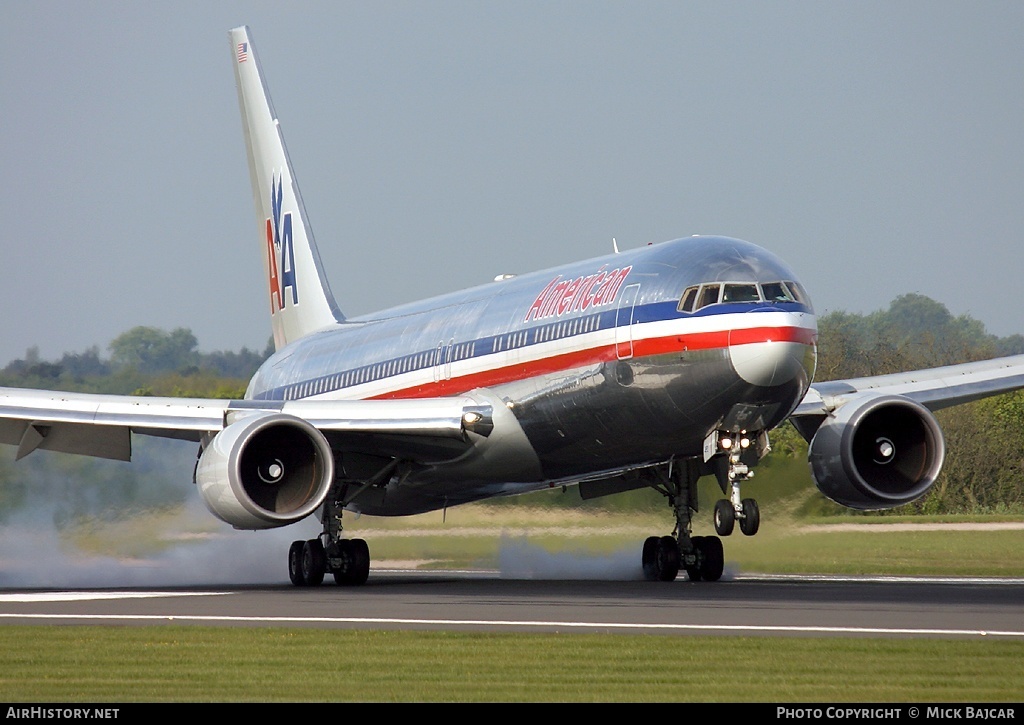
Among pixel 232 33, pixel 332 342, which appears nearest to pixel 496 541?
pixel 332 342

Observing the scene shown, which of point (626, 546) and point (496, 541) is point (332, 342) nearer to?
point (496, 541)

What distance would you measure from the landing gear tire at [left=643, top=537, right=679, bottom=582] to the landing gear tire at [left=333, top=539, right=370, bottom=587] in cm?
468

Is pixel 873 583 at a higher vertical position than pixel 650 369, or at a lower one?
lower

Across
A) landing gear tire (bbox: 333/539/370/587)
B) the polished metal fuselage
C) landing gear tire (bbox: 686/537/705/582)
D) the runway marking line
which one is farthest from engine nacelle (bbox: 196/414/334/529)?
landing gear tire (bbox: 686/537/705/582)

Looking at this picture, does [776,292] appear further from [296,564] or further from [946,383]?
[296,564]

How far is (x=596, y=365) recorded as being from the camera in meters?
23.7

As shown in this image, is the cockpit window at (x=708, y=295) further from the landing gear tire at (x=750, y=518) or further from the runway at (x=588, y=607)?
the runway at (x=588, y=607)

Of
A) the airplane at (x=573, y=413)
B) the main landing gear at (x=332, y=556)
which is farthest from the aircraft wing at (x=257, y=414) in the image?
the main landing gear at (x=332, y=556)

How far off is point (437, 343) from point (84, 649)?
46.3 feet

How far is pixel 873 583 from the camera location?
25562 millimetres

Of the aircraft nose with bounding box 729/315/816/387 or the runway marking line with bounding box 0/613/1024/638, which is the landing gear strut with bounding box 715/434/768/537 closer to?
the aircraft nose with bounding box 729/315/816/387

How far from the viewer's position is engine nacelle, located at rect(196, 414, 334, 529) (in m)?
23.6

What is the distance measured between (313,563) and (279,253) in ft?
38.6

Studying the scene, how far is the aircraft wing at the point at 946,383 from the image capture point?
26.8m
